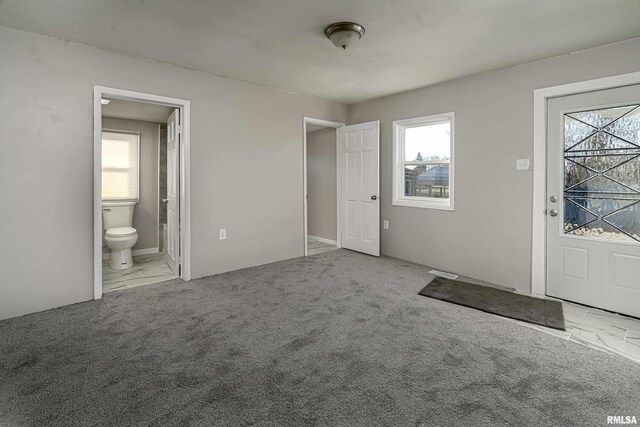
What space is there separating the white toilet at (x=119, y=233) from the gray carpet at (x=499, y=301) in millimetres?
3626

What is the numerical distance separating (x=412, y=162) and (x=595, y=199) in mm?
2093

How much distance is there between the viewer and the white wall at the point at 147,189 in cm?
513

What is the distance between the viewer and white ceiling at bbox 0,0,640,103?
2.27m

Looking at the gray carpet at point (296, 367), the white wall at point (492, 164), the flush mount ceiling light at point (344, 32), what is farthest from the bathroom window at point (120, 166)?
the white wall at point (492, 164)

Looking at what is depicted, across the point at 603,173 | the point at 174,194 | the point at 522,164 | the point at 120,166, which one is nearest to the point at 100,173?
the point at 174,194

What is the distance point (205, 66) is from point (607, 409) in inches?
163

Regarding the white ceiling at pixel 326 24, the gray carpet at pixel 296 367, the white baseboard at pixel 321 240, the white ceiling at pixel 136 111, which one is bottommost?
the gray carpet at pixel 296 367

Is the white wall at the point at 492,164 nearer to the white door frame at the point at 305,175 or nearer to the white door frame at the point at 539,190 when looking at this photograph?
the white door frame at the point at 539,190

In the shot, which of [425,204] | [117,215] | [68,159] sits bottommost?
[117,215]

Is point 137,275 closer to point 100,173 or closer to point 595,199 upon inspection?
point 100,173

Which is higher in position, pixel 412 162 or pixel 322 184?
pixel 412 162

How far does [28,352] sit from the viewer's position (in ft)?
7.09

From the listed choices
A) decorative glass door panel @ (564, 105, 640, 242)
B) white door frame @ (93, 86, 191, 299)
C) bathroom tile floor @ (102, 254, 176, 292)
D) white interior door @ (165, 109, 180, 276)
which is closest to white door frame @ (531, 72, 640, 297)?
decorative glass door panel @ (564, 105, 640, 242)

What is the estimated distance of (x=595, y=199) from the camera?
2945 mm
